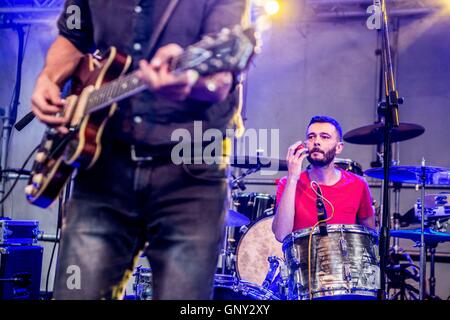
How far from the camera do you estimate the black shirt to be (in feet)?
6.24

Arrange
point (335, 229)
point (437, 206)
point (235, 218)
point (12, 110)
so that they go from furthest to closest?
point (12, 110), point (437, 206), point (235, 218), point (335, 229)

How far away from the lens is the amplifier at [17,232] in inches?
253

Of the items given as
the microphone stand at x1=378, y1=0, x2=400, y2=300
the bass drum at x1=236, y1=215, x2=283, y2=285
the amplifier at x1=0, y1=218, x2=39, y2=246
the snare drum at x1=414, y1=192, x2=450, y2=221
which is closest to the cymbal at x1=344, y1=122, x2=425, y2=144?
the snare drum at x1=414, y1=192, x2=450, y2=221

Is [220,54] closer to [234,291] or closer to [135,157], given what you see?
[135,157]

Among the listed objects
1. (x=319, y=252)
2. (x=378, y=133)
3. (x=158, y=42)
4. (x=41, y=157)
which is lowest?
(x=319, y=252)

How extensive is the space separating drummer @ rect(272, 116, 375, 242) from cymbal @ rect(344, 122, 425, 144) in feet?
3.57

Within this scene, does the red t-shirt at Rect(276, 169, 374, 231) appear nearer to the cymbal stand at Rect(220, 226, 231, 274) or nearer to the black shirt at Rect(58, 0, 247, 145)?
the cymbal stand at Rect(220, 226, 231, 274)

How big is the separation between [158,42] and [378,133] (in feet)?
16.6

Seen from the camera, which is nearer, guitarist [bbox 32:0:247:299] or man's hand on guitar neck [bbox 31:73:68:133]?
guitarist [bbox 32:0:247:299]

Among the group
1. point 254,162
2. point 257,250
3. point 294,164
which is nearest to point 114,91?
point 294,164

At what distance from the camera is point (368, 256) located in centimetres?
431

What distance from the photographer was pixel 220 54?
1.65m

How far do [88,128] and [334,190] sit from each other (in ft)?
11.7
